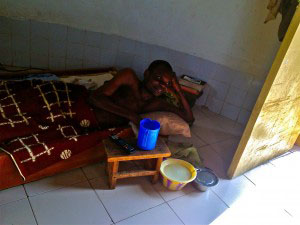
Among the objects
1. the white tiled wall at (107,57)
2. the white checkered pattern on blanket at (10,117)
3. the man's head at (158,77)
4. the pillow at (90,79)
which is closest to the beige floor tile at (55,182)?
the white checkered pattern on blanket at (10,117)

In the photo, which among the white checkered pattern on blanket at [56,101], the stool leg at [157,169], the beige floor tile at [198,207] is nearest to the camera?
the beige floor tile at [198,207]

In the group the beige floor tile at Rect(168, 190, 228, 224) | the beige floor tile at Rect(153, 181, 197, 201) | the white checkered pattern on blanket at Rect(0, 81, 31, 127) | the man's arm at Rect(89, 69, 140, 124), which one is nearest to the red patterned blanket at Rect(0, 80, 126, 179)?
the white checkered pattern on blanket at Rect(0, 81, 31, 127)

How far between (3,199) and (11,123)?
455mm

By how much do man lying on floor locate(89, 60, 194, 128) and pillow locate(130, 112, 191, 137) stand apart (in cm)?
8

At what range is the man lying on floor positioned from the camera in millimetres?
1935

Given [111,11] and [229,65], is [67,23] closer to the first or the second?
[111,11]

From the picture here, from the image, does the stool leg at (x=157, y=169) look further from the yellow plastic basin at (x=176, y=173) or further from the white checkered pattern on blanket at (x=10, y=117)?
the white checkered pattern on blanket at (x=10, y=117)

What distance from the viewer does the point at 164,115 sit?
2072mm

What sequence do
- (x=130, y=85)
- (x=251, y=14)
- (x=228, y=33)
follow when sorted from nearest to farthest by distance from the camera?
(x=130, y=85)
(x=251, y=14)
(x=228, y=33)

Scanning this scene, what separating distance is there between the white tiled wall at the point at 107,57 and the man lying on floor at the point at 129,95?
0.74m

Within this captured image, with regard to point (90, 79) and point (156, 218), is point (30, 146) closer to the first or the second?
point (156, 218)

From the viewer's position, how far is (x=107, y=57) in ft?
9.21

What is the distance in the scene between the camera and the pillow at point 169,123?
2047mm

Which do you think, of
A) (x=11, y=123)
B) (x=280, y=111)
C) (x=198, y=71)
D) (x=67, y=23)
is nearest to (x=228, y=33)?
(x=198, y=71)
